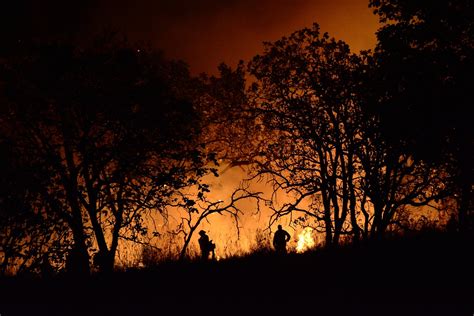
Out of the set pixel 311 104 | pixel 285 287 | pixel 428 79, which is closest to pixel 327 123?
pixel 311 104

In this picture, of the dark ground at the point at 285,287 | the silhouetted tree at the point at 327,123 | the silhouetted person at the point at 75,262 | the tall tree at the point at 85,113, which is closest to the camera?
the dark ground at the point at 285,287

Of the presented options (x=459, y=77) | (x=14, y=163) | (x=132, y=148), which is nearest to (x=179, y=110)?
(x=132, y=148)

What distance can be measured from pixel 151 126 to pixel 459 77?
9016mm

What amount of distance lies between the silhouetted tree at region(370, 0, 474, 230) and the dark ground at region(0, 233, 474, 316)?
10.2 ft

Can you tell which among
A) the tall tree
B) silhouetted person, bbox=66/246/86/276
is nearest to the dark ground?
silhouetted person, bbox=66/246/86/276

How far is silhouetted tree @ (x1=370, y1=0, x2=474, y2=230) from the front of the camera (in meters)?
12.8

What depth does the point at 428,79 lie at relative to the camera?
13008mm

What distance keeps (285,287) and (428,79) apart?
7514mm

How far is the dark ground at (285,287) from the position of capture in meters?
8.84

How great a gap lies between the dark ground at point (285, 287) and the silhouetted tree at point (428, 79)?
3.12 metres

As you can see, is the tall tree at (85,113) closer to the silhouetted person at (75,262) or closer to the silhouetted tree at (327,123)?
the silhouetted person at (75,262)

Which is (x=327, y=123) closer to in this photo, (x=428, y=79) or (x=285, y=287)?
(x=428, y=79)

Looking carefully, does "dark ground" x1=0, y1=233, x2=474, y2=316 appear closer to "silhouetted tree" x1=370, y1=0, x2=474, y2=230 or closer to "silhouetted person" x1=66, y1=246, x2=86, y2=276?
"silhouetted person" x1=66, y1=246, x2=86, y2=276

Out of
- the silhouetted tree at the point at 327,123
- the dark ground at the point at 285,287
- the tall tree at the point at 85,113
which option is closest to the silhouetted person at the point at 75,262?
the tall tree at the point at 85,113
